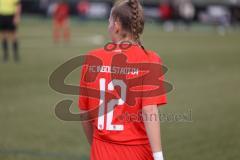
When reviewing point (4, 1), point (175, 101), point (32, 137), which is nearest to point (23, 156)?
point (32, 137)

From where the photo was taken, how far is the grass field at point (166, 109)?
850 centimetres

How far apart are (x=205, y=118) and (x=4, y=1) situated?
10279 mm

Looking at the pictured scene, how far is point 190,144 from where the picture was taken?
8852 millimetres

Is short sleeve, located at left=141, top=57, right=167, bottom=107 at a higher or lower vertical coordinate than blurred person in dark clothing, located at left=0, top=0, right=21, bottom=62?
higher

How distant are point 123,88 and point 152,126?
32 centimetres

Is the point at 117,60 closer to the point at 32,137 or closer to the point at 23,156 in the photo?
the point at 23,156

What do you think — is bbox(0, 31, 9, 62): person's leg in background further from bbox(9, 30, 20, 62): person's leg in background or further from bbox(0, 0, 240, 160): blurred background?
bbox(0, 0, 240, 160): blurred background

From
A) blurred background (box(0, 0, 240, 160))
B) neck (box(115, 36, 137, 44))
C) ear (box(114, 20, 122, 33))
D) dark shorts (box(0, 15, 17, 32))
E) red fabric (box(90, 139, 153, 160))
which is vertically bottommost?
blurred background (box(0, 0, 240, 160))

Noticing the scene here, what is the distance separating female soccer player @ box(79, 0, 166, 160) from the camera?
3943mm

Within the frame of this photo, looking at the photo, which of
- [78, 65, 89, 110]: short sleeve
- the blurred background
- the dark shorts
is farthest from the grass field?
[78, 65, 89, 110]: short sleeve

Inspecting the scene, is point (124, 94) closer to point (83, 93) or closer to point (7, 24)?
point (83, 93)

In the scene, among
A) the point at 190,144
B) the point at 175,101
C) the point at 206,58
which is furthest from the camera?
the point at 206,58

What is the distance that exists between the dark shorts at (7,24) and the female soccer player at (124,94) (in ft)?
49.9

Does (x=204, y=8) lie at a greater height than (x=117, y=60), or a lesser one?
lesser
